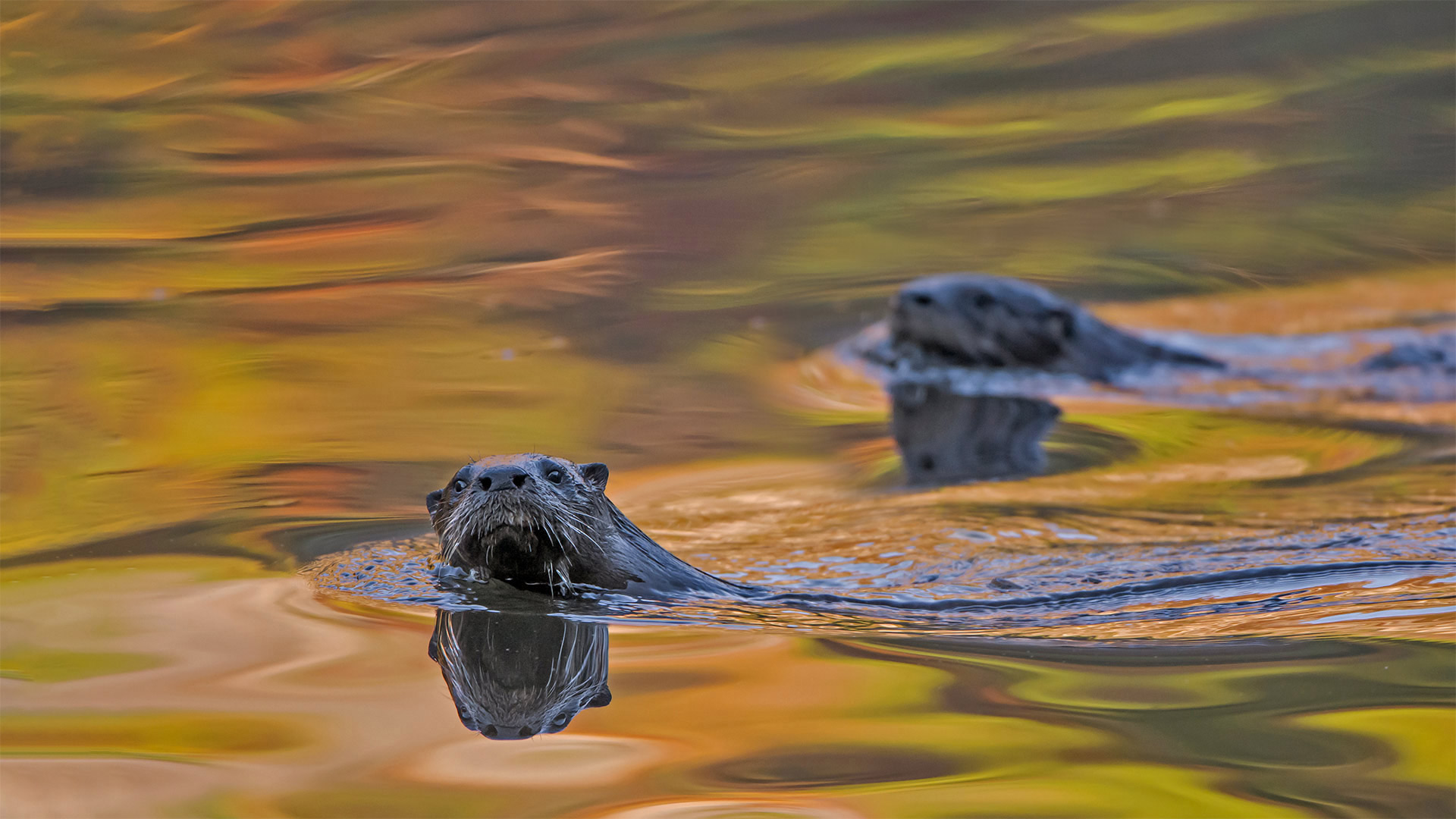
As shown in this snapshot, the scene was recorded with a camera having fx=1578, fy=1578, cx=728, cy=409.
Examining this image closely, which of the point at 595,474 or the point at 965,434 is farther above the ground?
the point at 595,474

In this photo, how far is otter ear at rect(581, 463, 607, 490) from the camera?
425 cm

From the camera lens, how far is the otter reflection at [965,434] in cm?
611

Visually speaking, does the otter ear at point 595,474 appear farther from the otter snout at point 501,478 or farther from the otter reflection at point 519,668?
the otter reflection at point 519,668

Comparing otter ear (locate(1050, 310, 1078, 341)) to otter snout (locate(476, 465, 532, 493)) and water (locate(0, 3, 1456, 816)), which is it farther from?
otter snout (locate(476, 465, 532, 493))

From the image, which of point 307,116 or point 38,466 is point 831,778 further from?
point 307,116

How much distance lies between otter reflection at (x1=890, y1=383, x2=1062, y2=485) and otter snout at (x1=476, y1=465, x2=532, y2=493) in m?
2.26

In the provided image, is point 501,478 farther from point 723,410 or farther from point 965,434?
point 965,434

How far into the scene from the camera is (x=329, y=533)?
4871mm

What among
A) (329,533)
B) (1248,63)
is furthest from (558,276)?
(1248,63)

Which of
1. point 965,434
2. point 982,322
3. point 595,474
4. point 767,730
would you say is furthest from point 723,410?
point 767,730

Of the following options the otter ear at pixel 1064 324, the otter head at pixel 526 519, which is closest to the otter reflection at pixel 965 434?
the otter ear at pixel 1064 324

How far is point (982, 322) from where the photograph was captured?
8.94 m

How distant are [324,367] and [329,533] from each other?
2.84 metres

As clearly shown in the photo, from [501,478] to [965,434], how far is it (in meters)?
3.43
